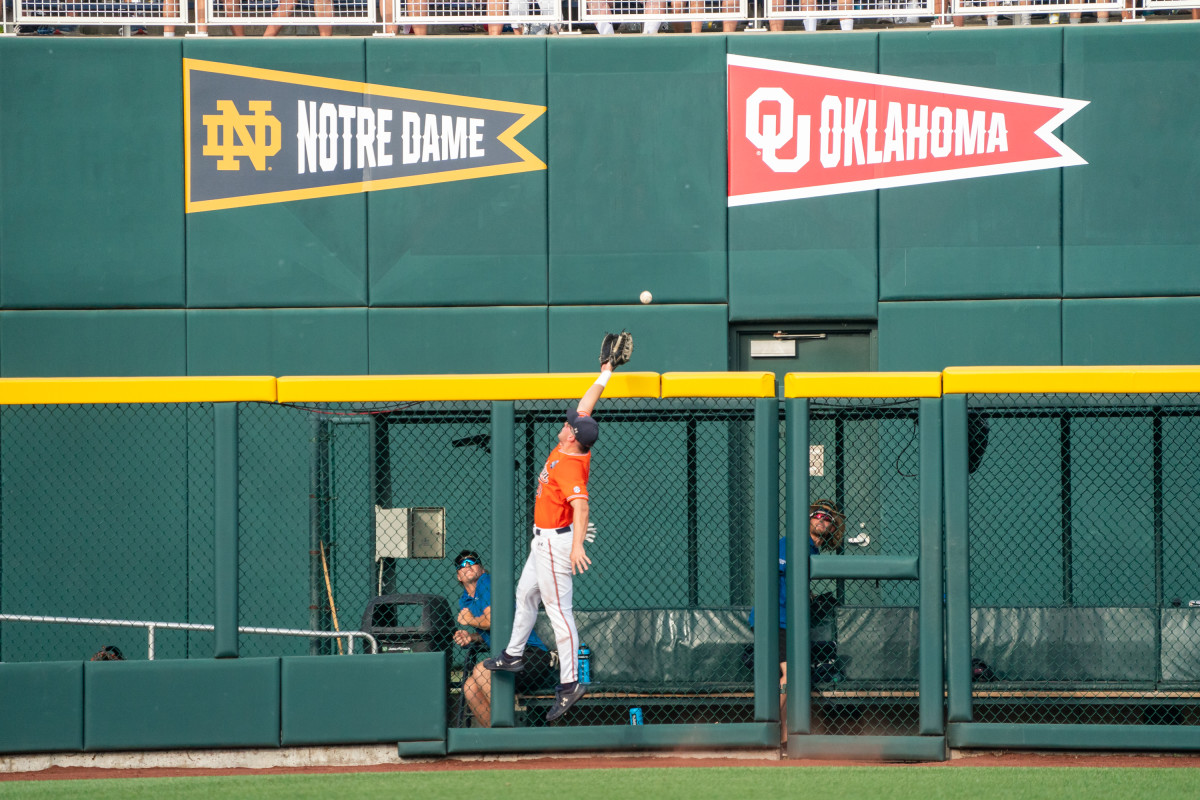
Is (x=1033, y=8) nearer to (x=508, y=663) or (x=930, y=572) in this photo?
(x=930, y=572)

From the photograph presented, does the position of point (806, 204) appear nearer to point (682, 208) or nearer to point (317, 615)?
point (682, 208)

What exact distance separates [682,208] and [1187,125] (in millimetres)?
Result: 4469

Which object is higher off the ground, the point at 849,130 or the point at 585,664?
the point at 849,130

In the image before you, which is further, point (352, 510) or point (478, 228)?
point (478, 228)

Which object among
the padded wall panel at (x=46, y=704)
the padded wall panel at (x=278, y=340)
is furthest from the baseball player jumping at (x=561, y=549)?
the padded wall panel at (x=278, y=340)

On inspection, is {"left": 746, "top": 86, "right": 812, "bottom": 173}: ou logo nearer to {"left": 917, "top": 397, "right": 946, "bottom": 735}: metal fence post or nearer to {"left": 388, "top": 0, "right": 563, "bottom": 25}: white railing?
{"left": 388, "top": 0, "right": 563, "bottom": 25}: white railing

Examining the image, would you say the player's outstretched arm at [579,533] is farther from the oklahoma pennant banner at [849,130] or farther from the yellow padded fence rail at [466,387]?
the oklahoma pennant banner at [849,130]

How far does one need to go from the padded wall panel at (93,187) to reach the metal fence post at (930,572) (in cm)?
697

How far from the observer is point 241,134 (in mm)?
10609

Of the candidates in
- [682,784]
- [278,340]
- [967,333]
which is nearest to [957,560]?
[682,784]

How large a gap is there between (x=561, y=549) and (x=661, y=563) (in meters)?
3.31

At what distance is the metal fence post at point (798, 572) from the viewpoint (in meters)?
6.56

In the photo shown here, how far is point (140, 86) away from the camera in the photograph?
34.6 feet

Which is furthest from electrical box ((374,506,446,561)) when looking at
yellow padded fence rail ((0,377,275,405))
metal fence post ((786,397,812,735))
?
metal fence post ((786,397,812,735))
